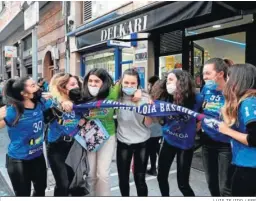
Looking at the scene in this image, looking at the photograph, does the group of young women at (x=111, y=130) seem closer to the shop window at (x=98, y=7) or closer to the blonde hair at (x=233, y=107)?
the blonde hair at (x=233, y=107)

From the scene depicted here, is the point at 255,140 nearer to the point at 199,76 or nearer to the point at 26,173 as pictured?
the point at 26,173

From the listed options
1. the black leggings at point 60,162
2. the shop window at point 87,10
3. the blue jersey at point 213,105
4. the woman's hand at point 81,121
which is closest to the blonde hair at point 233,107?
the blue jersey at point 213,105

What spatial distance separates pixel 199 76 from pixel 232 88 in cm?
455

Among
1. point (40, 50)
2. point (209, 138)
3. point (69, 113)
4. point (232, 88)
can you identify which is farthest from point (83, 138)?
point (40, 50)

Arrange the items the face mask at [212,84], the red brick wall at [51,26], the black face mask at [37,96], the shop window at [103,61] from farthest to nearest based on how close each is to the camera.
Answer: the red brick wall at [51,26]
the shop window at [103,61]
the black face mask at [37,96]
the face mask at [212,84]

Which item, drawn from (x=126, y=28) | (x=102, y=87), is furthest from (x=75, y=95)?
(x=126, y=28)

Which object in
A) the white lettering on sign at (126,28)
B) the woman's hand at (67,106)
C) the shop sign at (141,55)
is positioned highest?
the white lettering on sign at (126,28)

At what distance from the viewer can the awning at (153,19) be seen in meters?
4.58

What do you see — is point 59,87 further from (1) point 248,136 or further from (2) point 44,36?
(2) point 44,36

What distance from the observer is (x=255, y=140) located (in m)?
2.23

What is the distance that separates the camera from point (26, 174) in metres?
3.14

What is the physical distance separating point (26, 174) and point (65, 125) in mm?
623

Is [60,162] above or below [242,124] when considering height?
below

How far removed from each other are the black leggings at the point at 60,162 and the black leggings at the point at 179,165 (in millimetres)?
1004
